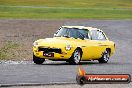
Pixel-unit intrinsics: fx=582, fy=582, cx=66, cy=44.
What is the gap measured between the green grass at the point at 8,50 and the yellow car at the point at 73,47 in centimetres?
300

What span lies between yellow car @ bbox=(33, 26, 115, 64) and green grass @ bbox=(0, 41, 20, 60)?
300cm

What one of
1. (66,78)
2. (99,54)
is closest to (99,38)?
(99,54)

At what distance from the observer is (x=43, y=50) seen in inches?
776

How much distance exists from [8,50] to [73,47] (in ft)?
23.2

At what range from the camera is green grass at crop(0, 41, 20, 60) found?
2338 centimetres

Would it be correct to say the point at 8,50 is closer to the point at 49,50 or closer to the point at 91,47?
the point at 91,47

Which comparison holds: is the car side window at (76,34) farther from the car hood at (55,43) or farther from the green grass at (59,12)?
the green grass at (59,12)

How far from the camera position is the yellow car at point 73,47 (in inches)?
775

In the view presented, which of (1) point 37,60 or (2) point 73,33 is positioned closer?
(1) point 37,60

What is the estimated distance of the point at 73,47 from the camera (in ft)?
65.4

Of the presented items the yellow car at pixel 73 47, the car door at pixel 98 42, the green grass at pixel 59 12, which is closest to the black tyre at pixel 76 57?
the yellow car at pixel 73 47

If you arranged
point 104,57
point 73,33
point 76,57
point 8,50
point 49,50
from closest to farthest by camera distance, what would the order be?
point 49,50
point 76,57
point 73,33
point 104,57
point 8,50

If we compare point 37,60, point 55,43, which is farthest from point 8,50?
point 55,43

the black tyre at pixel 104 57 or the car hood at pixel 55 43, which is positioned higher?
the car hood at pixel 55 43
